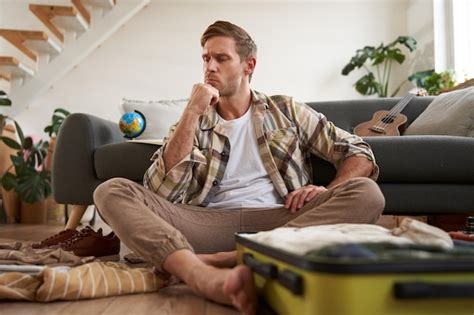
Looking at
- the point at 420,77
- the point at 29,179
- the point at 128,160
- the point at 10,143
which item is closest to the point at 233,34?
the point at 128,160

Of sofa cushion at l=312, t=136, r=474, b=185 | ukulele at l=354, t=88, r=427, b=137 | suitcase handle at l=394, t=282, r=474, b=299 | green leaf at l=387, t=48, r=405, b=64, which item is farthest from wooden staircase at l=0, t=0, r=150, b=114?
suitcase handle at l=394, t=282, r=474, b=299

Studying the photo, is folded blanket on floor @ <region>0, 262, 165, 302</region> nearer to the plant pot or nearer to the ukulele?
the ukulele

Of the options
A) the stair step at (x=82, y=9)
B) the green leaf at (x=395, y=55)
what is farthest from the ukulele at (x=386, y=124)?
the stair step at (x=82, y=9)

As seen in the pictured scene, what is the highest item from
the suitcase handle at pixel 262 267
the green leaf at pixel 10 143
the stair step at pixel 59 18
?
the stair step at pixel 59 18

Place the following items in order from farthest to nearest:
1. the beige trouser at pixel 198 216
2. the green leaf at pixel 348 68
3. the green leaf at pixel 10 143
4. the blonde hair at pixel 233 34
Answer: the green leaf at pixel 348 68
the green leaf at pixel 10 143
the blonde hair at pixel 233 34
the beige trouser at pixel 198 216

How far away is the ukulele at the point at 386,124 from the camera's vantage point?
229 cm

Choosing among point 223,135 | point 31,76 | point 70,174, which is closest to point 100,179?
point 70,174

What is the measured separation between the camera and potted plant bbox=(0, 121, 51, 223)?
3643 mm

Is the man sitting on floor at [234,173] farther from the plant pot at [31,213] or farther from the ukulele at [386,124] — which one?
the plant pot at [31,213]

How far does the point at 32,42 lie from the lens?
429 centimetres

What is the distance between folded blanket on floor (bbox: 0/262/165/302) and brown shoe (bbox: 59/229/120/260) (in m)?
0.64

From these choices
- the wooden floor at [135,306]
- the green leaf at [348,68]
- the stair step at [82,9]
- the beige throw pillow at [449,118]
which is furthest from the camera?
the green leaf at [348,68]

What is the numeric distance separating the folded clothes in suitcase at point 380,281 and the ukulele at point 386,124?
1.57 metres

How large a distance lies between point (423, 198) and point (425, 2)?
327 centimetres
